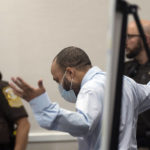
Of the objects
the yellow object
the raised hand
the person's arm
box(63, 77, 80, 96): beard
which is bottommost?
the person's arm

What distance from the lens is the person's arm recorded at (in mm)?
1774

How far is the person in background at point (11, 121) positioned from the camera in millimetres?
1752

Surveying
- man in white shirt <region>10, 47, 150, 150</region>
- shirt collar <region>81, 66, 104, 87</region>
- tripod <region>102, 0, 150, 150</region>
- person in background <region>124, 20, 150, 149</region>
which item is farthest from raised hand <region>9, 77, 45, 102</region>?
person in background <region>124, 20, 150, 149</region>

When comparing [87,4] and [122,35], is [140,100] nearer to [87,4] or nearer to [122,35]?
[122,35]

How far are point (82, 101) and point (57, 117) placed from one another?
17 centimetres

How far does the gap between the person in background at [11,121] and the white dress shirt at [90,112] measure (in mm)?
535

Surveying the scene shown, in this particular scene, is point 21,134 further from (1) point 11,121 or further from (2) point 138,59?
(2) point 138,59

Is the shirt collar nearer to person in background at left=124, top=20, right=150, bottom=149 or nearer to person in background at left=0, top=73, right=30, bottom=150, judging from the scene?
person in background at left=0, top=73, right=30, bottom=150

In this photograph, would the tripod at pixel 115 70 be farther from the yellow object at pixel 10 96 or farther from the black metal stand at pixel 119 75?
the yellow object at pixel 10 96

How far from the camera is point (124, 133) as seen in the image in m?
1.33

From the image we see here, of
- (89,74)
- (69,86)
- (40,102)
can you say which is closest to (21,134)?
(69,86)

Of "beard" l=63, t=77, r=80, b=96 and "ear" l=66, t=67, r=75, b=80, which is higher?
"ear" l=66, t=67, r=75, b=80

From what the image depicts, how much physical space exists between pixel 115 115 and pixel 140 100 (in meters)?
0.69

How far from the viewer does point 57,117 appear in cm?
103
